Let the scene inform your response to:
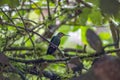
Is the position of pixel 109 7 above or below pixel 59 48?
above

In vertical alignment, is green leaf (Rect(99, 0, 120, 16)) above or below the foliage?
above

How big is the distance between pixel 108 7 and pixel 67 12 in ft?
2.13

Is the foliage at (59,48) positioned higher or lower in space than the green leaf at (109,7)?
lower

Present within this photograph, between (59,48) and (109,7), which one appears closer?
(109,7)

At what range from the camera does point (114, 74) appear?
0.14 meters

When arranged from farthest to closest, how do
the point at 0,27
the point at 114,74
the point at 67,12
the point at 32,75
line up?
the point at 67,12, the point at 0,27, the point at 32,75, the point at 114,74

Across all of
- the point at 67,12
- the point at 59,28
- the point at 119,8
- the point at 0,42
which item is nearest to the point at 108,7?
the point at 119,8

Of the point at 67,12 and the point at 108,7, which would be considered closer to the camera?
the point at 108,7

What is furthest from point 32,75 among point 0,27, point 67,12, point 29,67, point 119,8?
point 67,12

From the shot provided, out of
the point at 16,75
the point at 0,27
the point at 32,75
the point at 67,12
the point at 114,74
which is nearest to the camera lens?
the point at 114,74

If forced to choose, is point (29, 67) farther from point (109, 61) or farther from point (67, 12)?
point (67, 12)

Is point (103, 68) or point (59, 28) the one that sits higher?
point (103, 68)

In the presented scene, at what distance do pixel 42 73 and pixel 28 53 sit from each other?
218mm

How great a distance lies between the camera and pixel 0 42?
0.49m
